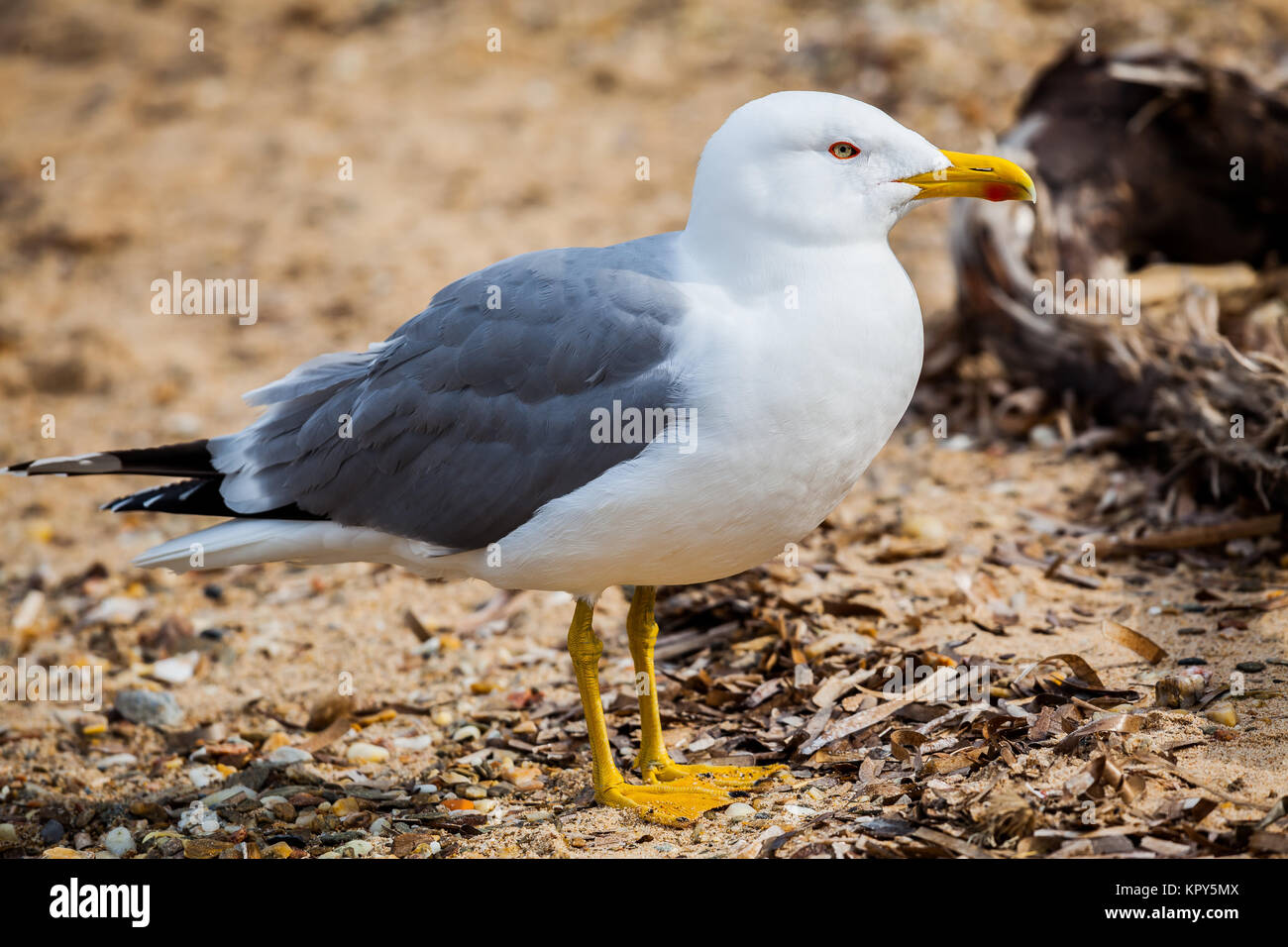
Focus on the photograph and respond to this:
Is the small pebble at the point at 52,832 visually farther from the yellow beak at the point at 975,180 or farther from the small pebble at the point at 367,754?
the yellow beak at the point at 975,180

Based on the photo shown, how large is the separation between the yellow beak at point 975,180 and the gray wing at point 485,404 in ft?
2.77

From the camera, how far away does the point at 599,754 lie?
4.29m

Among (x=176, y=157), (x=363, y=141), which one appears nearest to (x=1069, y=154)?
(x=363, y=141)

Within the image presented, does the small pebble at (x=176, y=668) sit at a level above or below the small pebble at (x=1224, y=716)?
below

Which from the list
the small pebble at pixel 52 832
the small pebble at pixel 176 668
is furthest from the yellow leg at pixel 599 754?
the small pebble at pixel 176 668

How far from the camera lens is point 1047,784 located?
3.63 meters

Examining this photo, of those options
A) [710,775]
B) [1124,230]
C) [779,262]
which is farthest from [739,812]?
[1124,230]

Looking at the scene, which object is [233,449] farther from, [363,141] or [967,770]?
[363,141]

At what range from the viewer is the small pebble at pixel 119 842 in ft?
14.1

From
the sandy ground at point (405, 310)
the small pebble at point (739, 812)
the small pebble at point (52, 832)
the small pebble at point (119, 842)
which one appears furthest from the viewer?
the sandy ground at point (405, 310)

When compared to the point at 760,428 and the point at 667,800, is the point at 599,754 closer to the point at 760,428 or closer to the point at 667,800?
the point at 667,800

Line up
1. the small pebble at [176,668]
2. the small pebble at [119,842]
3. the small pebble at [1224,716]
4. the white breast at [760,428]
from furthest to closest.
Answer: the small pebble at [176,668]
the small pebble at [119,842]
the small pebble at [1224,716]
the white breast at [760,428]

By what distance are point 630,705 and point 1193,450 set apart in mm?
2741

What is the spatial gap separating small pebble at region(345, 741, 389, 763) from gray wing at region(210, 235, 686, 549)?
3.78 feet
